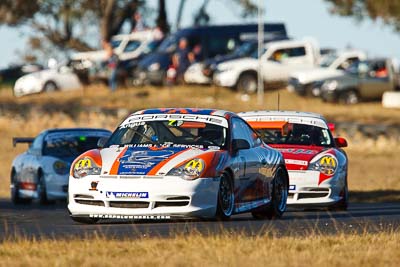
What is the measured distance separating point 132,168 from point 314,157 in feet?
14.6

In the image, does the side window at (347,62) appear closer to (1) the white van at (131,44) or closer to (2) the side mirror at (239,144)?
(1) the white van at (131,44)

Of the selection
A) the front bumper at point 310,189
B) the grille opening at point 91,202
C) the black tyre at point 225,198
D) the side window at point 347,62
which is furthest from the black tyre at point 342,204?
the side window at point 347,62

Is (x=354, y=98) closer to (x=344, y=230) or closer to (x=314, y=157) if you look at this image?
(x=314, y=157)

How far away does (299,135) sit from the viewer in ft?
60.7

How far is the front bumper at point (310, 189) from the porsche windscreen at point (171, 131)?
2716 millimetres

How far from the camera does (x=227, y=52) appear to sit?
46.4 m

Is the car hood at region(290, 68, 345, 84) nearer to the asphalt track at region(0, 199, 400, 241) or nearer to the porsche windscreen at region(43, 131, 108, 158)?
the porsche windscreen at region(43, 131, 108, 158)

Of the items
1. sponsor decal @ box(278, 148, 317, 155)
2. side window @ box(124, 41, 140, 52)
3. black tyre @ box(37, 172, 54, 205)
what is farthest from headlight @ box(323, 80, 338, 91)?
sponsor decal @ box(278, 148, 317, 155)

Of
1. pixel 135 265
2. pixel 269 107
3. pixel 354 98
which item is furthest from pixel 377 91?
pixel 135 265

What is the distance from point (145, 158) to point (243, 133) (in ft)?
6.06

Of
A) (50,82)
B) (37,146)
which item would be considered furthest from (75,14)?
(37,146)

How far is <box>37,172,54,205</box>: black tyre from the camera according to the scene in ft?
70.6

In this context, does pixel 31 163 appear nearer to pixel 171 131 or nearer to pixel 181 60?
pixel 171 131

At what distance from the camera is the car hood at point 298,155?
17.4m
